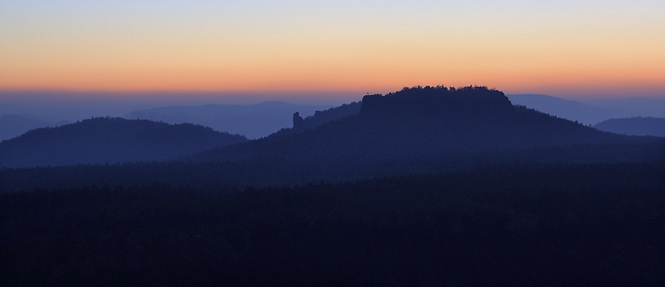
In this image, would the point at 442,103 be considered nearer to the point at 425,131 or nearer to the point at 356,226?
the point at 425,131

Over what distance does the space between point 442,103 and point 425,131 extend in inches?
388

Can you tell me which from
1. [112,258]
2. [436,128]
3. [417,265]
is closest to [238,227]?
[112,258]

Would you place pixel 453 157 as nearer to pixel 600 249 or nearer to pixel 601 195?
pixel 601 195

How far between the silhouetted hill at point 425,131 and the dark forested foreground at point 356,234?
154ft

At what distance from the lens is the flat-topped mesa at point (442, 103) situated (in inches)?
4636

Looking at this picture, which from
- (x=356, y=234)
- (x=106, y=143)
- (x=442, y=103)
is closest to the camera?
(x=356, y=234)

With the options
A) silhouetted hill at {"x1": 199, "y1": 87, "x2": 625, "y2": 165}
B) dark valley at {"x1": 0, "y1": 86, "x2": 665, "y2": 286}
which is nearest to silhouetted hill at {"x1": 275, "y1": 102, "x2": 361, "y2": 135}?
silhouetted hill at {"x1": 199, "y1": 87, "x2": 625, "y2": 165}

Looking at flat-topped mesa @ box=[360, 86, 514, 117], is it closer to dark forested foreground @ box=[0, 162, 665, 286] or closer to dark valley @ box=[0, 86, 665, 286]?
dark valley @ box=[0, 86, 665, 286]

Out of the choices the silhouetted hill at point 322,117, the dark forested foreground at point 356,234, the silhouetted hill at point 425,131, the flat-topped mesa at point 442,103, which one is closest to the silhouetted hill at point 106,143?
the silhouetted hill at point 322,117

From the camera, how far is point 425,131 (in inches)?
4444

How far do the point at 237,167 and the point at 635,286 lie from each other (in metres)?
62.8

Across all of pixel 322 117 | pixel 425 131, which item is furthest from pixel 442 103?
pixel 322 117

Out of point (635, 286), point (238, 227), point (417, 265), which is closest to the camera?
point (635, 286)

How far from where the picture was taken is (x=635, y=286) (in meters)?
35.6
